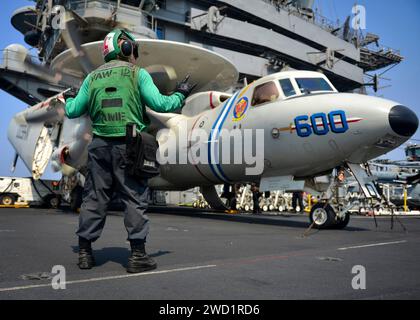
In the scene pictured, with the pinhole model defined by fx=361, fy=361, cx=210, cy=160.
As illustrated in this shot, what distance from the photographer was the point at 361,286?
2854 mm

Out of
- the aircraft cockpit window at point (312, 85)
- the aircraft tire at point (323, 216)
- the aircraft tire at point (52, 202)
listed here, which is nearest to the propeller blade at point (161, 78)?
the aircraft cockpit window at point (312, 85)

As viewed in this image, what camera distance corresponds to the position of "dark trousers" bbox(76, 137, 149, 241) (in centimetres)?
355

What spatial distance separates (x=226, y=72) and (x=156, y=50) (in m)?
4.23

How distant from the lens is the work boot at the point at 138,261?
334 cm

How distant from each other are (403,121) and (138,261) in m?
6.06

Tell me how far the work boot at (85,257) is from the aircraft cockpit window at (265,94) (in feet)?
20.7

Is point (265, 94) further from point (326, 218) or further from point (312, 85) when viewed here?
point (326, 218)

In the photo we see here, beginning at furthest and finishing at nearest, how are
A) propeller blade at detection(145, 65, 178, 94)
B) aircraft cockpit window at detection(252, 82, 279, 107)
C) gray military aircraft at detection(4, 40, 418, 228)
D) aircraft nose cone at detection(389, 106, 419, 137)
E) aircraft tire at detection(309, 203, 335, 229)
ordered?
propeller blade at detection(145, 65, 178, 94) < aircraft cockpit window at detection(252, 82, 279, 107) < aircraft tire at detection(309, 203, 335, 229) < gray military aircraft at detection(4, 40, 418, 228) < aircraft nose cone at detection(389, 106, 419, 137)

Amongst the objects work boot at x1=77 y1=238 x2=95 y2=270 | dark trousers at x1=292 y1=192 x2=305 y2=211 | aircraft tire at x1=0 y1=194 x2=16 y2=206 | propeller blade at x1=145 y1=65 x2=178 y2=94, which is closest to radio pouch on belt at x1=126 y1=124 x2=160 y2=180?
work boot at x1=77 y1=238 x2=95 y2=270

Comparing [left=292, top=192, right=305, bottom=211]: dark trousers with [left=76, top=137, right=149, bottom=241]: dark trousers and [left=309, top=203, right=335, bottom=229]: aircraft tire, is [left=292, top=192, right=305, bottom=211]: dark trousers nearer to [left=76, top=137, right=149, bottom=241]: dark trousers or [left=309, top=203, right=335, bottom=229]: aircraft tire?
[left=309, top=203, right=335, bottom=229]: aircraft tire

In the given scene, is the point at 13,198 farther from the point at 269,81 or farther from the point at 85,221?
the point at 85,221

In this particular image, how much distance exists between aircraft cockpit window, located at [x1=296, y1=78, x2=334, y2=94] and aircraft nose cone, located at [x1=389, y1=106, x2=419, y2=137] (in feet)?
6.12

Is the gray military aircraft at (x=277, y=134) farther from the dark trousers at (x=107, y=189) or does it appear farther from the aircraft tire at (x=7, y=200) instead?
the aircraft tire at (x=7, y=200)

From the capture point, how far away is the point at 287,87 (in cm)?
870
